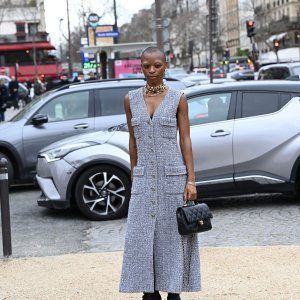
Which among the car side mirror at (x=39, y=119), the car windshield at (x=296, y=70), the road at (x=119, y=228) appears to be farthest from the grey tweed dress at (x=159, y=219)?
the car windshield at (x=296, y=70)

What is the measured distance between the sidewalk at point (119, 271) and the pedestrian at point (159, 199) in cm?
83

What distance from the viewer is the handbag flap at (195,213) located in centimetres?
421

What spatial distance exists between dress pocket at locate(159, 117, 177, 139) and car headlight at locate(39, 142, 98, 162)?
4.22 metres

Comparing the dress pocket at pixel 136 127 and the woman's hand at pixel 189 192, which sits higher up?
the dress pocket at pixel 136 127

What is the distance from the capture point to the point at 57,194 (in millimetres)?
8484

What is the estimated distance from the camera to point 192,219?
4.21 metres

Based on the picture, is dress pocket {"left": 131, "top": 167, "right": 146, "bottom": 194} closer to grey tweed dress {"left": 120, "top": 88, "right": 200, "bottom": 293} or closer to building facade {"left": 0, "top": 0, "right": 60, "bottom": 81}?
grey tweed dress {"left": 120, "top": 88, "right": 200, "bottom": 293}

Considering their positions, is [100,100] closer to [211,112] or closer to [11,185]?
[11,185]

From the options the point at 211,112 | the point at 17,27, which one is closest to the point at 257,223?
the point at 211,112

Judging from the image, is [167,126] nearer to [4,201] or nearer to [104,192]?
[4,201]

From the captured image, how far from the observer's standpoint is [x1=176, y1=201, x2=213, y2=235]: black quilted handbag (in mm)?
4207

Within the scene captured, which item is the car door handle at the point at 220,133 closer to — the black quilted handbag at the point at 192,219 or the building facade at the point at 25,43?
the black quilted handbag at the point at 192,219

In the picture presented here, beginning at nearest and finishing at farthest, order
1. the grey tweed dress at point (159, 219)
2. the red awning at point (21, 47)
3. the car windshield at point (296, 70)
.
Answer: the grey tweed dress at point (159, 219)
the car windshield at point (296, 70)
the red awning at point (21, 47)

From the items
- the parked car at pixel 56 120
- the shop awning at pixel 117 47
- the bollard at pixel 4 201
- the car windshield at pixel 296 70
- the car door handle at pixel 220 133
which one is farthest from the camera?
the shop awning at pixel 117 47
